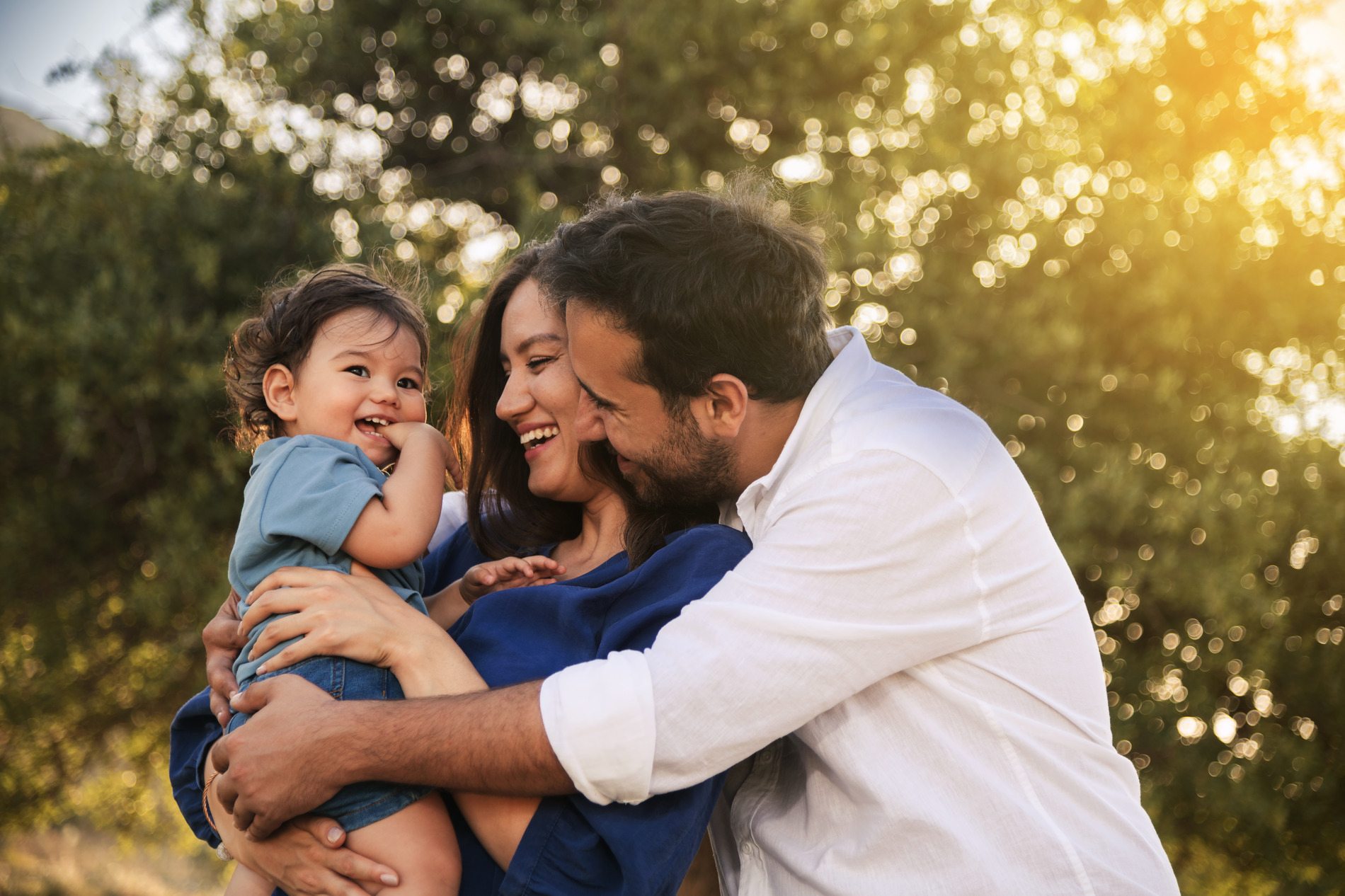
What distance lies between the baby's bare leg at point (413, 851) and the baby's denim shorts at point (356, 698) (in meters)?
0.02

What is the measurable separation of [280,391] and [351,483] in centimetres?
54

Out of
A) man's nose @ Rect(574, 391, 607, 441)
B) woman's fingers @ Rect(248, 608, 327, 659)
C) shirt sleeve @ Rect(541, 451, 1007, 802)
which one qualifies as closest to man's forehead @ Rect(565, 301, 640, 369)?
man's nose @ Rect(574, 391, 607, 441)

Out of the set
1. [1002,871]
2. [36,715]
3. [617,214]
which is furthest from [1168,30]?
[36,715]

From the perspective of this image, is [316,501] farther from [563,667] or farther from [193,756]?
[193,756]

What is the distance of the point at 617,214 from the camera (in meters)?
2.43

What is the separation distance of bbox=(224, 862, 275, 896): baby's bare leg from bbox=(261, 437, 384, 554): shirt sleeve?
72 cm

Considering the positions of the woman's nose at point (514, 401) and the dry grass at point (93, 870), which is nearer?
the woman's nose at point (514, 401)

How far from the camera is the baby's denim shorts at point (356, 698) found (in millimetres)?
1787

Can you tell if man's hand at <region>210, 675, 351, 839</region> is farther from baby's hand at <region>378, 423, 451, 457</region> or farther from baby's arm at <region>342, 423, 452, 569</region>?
baby's hand at <region>378, 423, 451, 457</region>

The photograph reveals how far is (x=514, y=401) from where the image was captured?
2564 mm

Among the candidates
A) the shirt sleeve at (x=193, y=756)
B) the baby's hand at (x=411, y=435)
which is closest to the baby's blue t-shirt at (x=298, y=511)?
the baby's hand at (x=411, y=435)

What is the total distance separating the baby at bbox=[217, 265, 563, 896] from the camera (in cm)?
180

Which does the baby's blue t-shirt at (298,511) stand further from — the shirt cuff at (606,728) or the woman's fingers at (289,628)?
the shirt cuff at (606,728)

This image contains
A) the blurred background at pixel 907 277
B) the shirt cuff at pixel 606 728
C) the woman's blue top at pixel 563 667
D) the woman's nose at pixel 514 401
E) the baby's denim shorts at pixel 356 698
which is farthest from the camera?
the blurred background at pixel 907 277
